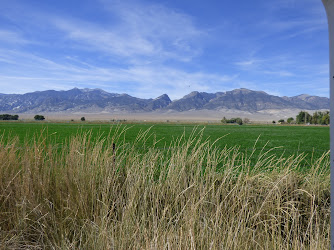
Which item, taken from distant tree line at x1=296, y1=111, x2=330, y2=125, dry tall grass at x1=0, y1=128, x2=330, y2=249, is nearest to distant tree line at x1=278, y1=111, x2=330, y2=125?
distant tree line at x1=296, y1=111, x2=330, y2=125

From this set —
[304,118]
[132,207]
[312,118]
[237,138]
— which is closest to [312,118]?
[312,118]

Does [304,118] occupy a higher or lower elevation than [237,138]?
higher

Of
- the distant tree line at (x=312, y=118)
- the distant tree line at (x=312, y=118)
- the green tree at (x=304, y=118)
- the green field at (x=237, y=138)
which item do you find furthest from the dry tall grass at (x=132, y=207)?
the green tree at (x=304, y=118)

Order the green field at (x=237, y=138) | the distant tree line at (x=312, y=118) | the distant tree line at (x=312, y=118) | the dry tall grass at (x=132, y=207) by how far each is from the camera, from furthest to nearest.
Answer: the distant tree line at (x=312, y=118) → the distant tree line at (x=312, y=118) → the green field at (x=237, y=138) → the dry tall grass at (x=132, y=207)

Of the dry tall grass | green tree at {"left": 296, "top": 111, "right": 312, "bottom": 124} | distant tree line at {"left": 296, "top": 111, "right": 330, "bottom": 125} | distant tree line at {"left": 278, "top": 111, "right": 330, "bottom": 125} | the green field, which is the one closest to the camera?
the dry tall grass

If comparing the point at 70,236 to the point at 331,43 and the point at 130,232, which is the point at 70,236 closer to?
the point at 130,232

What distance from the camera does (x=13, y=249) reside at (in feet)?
8.17

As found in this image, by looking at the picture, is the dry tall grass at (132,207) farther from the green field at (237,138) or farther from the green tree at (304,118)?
the green tree at (304,118)

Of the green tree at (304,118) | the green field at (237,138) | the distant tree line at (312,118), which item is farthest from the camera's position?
the green tree at (304,118)

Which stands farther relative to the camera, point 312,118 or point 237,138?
point 312,118

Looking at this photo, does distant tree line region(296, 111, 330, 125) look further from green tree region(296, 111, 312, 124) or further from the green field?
the green field

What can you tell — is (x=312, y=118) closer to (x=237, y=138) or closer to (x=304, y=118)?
(x=304, y=118)

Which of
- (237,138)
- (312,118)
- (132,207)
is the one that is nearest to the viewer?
(132,207)

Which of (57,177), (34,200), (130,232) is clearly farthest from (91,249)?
(57,177)
